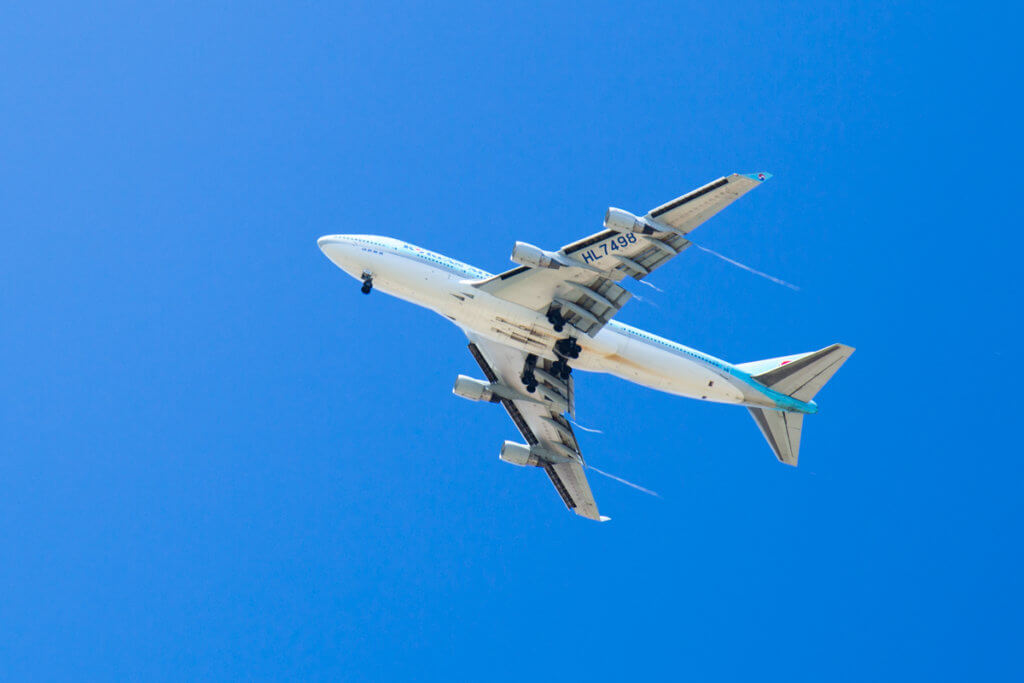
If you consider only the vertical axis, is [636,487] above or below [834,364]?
below

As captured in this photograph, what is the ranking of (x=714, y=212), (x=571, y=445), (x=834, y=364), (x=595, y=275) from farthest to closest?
1. (x=571, y=445)
2. (x=834, y=364)
3. (x=595, y=275)
4. (x=714, y=212)

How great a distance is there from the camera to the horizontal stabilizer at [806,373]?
46812 millimetres

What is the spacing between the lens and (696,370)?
152 ft

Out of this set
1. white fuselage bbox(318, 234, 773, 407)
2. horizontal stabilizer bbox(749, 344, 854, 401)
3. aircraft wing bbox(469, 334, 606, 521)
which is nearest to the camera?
white fuselage bbox(318, 234, 773, 407)

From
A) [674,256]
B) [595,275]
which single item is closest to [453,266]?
[595,275]

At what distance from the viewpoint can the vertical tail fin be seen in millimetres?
46906

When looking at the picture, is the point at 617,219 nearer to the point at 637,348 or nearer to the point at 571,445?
the point at 637,348

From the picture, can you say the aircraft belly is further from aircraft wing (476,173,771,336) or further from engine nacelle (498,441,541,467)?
engine nacelle (498,441,541,467)

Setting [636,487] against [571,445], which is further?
[571,445]

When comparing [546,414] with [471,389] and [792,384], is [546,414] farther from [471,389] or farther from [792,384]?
[792,384]

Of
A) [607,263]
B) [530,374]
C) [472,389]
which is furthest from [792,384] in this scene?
[472,389]

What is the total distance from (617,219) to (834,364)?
13483 mm

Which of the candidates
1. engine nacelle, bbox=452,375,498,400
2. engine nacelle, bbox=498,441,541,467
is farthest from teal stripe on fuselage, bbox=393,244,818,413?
engine nacelle, bbox=498,441,541,467

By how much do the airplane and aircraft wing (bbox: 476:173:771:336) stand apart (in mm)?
50
